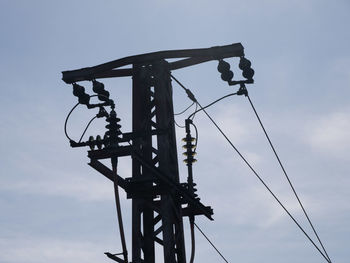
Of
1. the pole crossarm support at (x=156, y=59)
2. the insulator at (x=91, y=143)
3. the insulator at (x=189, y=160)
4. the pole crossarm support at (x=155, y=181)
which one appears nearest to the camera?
the pole crossarm support at (x=155, y=181)

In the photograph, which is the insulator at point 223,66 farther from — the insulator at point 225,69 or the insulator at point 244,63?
the insulator at point 244,63

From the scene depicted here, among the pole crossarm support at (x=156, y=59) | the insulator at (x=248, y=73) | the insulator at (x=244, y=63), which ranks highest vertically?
the pole crossarm support at (x=156, y=59)

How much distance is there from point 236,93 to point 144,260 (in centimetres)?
386

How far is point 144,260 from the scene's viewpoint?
11.6m

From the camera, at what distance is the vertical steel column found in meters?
11.4

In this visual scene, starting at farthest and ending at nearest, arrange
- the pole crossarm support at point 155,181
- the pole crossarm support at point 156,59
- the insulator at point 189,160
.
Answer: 1. the insulator at point 189,160
2. the pole crossarm support at point 156,59
3. the pole crossarm support at point 155,181

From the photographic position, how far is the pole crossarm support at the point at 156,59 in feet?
40.2

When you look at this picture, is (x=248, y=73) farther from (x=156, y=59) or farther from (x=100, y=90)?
(x=100, y=90)

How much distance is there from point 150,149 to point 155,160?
0.25m

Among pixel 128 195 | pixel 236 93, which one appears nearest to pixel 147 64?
pixel 236 93

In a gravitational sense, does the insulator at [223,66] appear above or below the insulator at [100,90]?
above

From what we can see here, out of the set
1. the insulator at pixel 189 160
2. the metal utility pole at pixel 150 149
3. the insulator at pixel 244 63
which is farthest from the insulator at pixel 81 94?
the insulator at pixel 244 63

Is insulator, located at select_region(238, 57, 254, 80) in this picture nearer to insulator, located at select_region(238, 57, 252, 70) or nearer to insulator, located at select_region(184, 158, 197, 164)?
insulator, located at select_region(238, 57, 252, 70)

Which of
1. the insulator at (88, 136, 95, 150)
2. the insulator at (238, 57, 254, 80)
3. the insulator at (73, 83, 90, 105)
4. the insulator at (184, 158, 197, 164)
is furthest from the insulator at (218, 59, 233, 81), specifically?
the insulator at (88, 136, 95, 150)
